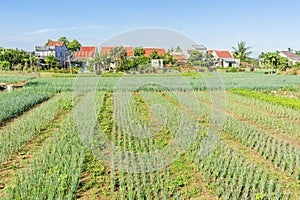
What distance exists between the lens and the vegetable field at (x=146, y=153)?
453cm

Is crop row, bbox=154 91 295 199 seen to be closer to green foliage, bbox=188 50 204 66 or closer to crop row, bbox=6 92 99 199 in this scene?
crop row, bbox=6 92 99 199

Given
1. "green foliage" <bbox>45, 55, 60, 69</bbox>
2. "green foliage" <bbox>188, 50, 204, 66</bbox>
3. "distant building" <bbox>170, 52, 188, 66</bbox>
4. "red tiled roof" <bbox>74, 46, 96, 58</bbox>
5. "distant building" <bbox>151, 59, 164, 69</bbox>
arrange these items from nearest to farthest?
"green foliage" <bbox>188, 50, 204, 66</bbox> → "distant building" <bbox>170, 52, 188, 66</bbox> → "red tiled roof" <bbox>74, 46, 96, 58</bbox> → "distant building" <bbox>151, 59, 164, 69</bbox> → "green foliage" <bbox>45, 55, 60, 69</bbox>

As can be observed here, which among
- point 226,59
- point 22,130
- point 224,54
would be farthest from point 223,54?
point 22,130

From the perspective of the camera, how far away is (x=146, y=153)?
20.3ft

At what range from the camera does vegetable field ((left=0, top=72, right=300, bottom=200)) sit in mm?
4525

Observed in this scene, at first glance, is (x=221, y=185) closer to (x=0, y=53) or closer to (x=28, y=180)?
(x=28, y=180)

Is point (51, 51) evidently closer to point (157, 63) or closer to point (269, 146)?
point (157, 63)

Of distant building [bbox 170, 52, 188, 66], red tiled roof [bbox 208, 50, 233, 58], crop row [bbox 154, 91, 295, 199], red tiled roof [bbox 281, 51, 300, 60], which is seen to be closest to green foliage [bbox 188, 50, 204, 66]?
distant building [bbox 170, 52, 188, 66]

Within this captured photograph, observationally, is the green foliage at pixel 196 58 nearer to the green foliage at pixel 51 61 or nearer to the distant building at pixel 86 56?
the distant building at pixel 86 56

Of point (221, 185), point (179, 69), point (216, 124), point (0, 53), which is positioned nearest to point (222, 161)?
point (221, 185)

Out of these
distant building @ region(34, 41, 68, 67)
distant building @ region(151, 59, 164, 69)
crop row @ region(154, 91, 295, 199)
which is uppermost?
distant building @ region(34, 41, 68, 67)

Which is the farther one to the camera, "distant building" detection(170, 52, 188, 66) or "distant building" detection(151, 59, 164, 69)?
"distant building" detection(151, 59, 164, 69)

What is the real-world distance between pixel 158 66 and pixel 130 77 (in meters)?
1.75

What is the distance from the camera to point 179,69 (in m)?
10.7
